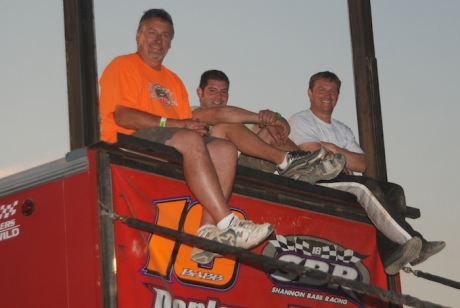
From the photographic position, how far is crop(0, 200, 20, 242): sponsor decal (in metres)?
5.71

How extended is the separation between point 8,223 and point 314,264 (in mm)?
2188

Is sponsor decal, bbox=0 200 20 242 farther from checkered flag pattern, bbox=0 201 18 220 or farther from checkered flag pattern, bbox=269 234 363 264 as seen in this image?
checkered flag pattern, bbox=269 234 363 264

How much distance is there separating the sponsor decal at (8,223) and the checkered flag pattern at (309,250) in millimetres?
1742

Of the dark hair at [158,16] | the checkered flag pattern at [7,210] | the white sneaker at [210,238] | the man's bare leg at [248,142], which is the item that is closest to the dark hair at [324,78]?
the man's bare leg at [248,142]

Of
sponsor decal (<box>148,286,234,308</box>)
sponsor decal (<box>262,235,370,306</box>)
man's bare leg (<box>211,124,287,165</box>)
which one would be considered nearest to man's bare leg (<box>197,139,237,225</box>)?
sponsor decal (<box>148,286,234,308</box>)

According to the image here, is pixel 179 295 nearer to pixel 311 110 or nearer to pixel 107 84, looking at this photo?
pixel 107 84

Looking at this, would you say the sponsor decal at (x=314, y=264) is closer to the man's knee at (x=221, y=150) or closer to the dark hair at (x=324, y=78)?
the man's knee at (x=221, y=150)

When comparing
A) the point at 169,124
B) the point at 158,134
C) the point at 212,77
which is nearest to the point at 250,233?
the point at 158,134

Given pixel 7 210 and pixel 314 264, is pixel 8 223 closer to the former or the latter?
pixel 7 210

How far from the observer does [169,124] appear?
6.13 meters

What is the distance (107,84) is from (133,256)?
4.37ft

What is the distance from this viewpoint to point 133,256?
5488mm

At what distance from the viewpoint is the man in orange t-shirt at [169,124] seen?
5.63 m

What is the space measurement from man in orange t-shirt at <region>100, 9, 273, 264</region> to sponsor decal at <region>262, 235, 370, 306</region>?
2.78ft
